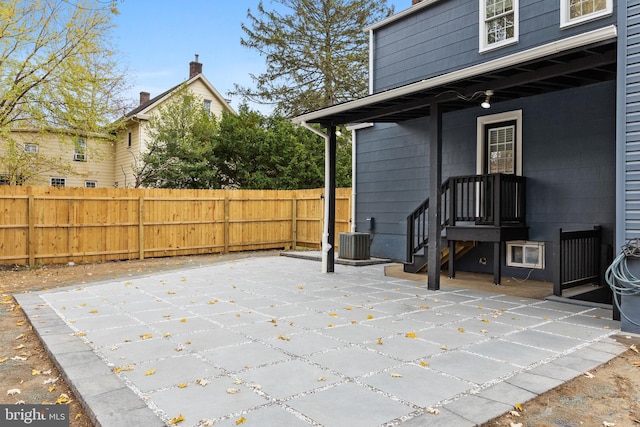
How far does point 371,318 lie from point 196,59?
20632mm

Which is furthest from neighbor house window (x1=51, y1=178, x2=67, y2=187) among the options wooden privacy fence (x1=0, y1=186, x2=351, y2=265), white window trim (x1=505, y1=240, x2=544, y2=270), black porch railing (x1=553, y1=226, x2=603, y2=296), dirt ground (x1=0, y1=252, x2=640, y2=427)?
black porch railing (x1=553, y1=226, x2=603, y2=296)

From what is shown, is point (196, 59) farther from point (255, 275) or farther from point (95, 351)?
point (95, 351)

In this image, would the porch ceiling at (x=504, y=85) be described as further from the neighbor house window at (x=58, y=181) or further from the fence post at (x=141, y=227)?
the neighbor house window at (x=58, y=181)

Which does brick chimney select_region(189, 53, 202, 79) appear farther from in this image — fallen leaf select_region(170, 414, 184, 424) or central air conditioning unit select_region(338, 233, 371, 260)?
fallen leaf select_region(170, 414, 184, 424)

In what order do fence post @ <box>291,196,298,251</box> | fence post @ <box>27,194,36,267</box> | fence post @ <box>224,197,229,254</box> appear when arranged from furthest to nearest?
fence post @ <box>291,196,298,251</box> < fence post @ <box>224,197,229,254</box> < fence post @ <box>27,194,36,267</box>

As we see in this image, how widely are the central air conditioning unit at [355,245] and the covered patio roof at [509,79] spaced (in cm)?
269

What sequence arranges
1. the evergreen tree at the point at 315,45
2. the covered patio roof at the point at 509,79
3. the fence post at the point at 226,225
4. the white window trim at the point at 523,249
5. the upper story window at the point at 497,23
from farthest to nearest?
the evergreen tree at the point at 315,45, the fence post at the point at 226,225, the upper story window at the point at 497,23, the white window trim at the point at 523,249, the covered patio roof at the point at 509,79

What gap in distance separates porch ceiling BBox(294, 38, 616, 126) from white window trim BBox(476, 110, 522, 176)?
295 millimetres

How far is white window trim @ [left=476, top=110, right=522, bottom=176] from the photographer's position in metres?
7.68

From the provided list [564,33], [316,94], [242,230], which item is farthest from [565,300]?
[316,94]

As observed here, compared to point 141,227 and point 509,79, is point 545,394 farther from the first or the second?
point 141,227

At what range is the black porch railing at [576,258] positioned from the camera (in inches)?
231

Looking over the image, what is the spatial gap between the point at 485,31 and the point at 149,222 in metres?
8.88

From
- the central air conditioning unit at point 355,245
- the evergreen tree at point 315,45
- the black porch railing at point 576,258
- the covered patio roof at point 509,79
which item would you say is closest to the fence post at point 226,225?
the central air conditioning unit at point 355,245
